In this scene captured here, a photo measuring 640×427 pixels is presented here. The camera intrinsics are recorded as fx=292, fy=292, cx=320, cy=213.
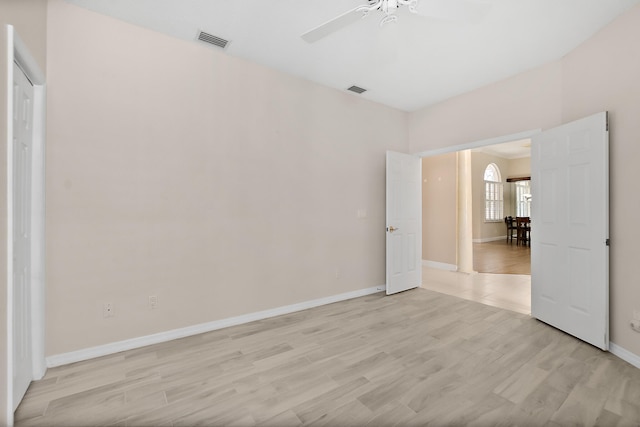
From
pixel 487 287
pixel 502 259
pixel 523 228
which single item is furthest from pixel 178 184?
pixel 523 228

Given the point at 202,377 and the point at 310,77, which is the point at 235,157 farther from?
the point at 202,377

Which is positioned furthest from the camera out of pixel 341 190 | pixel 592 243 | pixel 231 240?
pixel 341 190

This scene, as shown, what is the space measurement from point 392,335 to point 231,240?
1.90m

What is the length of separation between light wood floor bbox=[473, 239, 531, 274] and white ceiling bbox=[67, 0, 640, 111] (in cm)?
384

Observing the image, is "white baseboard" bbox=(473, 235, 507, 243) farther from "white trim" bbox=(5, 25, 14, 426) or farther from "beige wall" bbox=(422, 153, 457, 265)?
"white trim" bbox=(5, 25, 14, 426)

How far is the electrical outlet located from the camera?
2.48 metres

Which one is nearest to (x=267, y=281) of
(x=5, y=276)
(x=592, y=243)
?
(x=5, y=276)

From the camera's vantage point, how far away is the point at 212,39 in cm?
282

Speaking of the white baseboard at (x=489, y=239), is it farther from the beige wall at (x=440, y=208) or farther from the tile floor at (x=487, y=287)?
the tile floor at (x=487, y=287)

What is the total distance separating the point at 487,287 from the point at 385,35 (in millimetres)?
3929

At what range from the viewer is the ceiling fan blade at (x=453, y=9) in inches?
73.7

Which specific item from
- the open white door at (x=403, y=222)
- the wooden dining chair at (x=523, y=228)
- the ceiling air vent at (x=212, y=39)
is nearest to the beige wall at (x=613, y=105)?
the open white door at (x=403, y=222)

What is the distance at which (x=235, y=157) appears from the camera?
123 inches

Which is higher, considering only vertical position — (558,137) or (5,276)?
(558,137)
